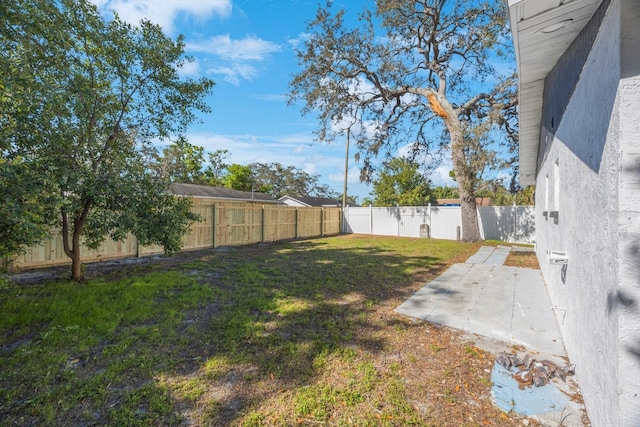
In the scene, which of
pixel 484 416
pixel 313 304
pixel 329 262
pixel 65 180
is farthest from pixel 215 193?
pixel 484 416

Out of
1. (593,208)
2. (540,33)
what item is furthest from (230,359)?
(540,33)

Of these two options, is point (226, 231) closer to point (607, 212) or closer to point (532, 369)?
point (532, 369)

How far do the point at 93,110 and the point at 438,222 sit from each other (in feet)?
45.3

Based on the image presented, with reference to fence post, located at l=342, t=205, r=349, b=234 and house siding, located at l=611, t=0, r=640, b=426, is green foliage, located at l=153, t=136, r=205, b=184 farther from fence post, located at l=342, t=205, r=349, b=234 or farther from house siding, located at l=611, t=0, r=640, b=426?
house siding, located at l=611, t=0, r=640, b=426

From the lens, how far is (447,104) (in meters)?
11.8

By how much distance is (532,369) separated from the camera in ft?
8.05

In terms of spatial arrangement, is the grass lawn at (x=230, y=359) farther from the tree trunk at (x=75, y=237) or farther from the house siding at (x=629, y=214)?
the house siding at (x=629, y=214)

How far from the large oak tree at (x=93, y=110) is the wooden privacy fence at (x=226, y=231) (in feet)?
4.55

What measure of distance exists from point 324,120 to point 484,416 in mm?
12407

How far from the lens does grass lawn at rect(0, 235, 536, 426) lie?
6.43ft

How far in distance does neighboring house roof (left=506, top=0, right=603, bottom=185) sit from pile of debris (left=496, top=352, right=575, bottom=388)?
9.10 ft

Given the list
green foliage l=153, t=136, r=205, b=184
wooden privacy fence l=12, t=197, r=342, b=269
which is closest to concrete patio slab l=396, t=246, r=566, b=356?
wooden privacy fence l=12, t=197, r=342, b=269

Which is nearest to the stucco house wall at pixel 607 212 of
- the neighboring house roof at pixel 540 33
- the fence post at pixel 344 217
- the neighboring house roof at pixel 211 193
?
the neighboring house roof at pixel 540 33

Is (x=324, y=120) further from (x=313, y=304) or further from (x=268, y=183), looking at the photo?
(x=268, y=183)
